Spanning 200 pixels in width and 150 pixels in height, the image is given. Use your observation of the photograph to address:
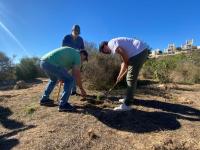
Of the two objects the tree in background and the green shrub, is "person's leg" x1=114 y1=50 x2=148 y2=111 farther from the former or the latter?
the tree in background

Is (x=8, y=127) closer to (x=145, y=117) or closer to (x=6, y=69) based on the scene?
(x=145, y=117)

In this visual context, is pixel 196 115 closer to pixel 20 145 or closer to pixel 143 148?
pixel 143 148

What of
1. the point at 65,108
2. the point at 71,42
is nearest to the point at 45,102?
the point at 65,108

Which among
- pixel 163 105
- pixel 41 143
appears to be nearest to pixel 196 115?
pixel 163 105

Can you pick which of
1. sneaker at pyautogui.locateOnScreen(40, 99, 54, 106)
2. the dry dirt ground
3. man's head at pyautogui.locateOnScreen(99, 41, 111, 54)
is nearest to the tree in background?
the dry dirt ground

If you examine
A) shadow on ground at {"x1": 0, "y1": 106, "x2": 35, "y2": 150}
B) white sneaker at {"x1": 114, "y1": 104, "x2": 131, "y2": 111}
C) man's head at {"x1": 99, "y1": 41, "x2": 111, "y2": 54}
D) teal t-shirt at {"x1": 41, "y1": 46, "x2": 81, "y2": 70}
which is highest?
man's head at {"x1": 99, "y1": 41, "x2": 111, "y2": 54}

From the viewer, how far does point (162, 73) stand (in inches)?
405

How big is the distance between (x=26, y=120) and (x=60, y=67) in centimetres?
118

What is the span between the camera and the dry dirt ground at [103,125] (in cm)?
500

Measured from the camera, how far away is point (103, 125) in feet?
18.5

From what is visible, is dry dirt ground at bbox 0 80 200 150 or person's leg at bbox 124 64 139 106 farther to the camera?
person's leg at bbox 124 64 139 106

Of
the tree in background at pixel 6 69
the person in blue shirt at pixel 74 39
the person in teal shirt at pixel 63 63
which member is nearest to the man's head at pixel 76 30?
the person in blue shirt at pixel 74 39

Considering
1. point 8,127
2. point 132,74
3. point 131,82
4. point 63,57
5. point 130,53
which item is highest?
point 130,53

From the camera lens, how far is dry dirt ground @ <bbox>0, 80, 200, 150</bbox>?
5.00 meters
